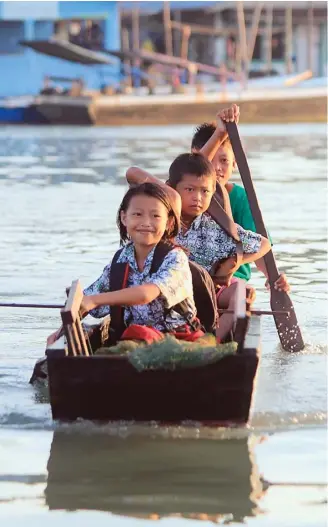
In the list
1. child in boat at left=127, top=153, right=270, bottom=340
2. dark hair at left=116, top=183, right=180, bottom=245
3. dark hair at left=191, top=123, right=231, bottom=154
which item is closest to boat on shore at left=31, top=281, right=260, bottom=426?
dark hair at left=116, top=183, right=180, bottom=245

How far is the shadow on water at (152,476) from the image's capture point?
4984mm

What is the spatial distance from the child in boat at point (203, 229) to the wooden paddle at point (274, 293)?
1.05 ft

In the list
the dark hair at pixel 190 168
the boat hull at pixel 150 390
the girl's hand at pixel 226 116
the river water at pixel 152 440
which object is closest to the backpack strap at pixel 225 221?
the dark hair at pixel 190 168

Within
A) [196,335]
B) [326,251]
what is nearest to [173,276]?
[196,335]

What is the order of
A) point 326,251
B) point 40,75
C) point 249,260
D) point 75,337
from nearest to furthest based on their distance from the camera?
point 75,337
point 249,260
point 326,251
point 40,75

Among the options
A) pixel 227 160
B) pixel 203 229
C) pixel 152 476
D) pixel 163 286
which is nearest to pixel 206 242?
pixel 203 229

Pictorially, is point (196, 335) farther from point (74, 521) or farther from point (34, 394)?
point (74, 521)

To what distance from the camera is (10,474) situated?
5.34 metres

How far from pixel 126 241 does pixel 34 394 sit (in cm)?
84

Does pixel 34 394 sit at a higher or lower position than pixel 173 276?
lower

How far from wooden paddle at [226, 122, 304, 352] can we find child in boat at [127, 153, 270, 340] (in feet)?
1.05

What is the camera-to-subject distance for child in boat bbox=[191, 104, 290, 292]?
752 cm

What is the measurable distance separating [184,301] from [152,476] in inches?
40.3

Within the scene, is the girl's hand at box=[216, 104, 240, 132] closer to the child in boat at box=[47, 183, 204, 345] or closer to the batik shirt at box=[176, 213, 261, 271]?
the batik shirt at box=[176, 213, 261, 271]
